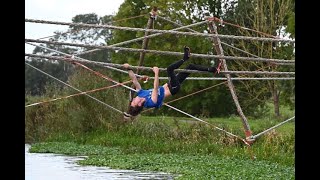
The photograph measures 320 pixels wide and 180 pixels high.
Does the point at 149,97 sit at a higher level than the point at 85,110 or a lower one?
higher

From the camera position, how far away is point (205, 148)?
18250 mm

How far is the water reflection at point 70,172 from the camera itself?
1348 centimetres

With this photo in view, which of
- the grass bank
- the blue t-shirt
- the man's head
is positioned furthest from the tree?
the man's head

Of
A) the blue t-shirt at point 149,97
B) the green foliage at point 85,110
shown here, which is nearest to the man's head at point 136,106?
the blue t-shirt at point 149,97

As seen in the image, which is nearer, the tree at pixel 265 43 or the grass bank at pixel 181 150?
the grass bank at pixel 181 150

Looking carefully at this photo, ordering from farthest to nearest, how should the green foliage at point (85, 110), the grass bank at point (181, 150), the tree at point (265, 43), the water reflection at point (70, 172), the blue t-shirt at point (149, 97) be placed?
the tree at point (265, 43), the green foliage at point (85, 110), the grass bank at point (181, 150), the water reflection at point (70, 172), the blue t-shirt at point (149, 97)

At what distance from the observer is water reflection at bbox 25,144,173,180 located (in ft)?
44.2

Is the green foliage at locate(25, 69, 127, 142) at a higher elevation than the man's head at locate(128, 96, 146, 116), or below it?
below

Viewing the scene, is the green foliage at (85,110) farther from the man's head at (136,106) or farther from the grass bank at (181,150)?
the man's head at (136,106)

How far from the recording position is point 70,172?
47.3ft

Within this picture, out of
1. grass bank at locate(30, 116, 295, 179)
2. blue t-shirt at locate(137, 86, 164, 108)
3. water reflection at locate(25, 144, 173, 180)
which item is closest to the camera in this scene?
blue t-shirt at locate(137, 86, 164, 108)

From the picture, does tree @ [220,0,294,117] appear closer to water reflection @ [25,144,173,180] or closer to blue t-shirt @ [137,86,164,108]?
water reflection @ [25,144,173,180]

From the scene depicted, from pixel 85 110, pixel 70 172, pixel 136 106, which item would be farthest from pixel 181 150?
pixel 136 106

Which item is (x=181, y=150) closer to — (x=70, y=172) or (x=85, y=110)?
(x=70, y=172)
